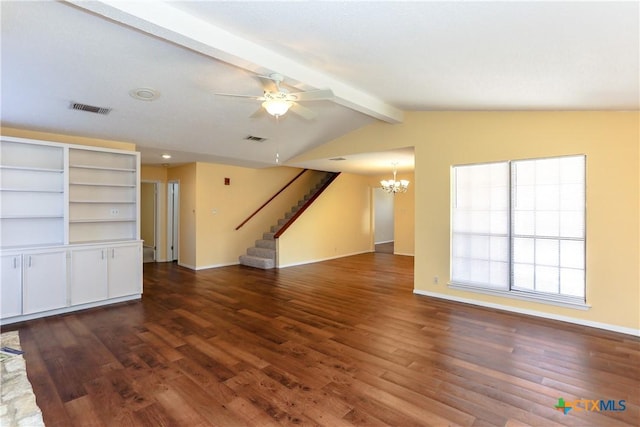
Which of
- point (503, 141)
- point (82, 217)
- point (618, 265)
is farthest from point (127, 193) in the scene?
point (618, 265)

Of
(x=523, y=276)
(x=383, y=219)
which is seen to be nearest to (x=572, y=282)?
(x=523, y=276)

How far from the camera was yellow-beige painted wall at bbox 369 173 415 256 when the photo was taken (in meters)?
9.38

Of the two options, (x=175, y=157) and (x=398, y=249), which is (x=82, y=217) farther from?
(x=398, y=249)

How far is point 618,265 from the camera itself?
3576 mm

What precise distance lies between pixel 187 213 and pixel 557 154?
7.19m

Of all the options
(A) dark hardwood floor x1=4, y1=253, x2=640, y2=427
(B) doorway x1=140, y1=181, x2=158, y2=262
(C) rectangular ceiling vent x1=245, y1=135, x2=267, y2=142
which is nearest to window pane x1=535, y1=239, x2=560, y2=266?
(A) dark hardwood floor x1=4, y1=253, x2=640, y2=427

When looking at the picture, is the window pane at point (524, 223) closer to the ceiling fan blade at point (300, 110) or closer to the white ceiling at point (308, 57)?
the white ceiling at point (308, 57)

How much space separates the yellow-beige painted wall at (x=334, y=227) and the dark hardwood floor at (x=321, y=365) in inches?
122

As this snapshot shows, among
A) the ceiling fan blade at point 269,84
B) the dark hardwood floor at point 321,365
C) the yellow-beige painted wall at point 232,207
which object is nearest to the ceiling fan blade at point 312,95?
the ceiling fan blade at point 269,84

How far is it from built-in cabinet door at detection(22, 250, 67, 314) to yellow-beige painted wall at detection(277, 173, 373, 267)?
4.06m

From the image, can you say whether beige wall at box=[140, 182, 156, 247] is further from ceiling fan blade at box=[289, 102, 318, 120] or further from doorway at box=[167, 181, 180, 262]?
ceiling fan blade at box=[289, 102, 318, 120]

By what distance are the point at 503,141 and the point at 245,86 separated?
3.49 metres

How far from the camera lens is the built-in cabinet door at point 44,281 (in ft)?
13.1

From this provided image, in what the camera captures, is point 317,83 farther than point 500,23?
Yes
